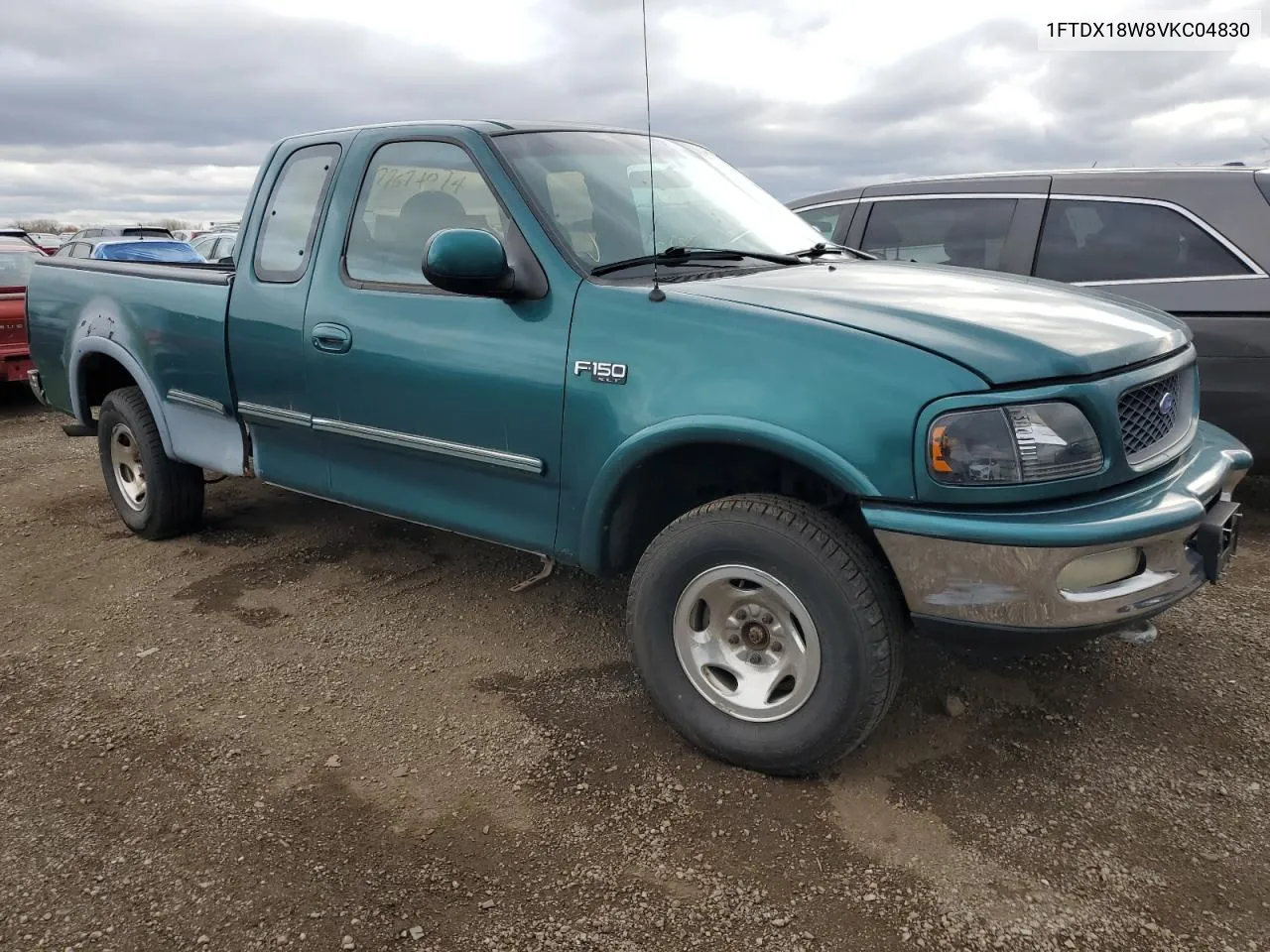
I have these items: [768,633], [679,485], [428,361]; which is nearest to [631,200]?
[428,361]

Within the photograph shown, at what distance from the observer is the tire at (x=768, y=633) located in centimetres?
253

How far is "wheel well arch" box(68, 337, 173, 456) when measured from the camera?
459 cm

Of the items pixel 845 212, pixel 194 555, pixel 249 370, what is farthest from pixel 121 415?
pixel 845 212

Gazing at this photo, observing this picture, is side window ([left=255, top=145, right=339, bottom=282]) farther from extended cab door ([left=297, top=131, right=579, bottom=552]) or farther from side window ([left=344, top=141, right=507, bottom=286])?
side window ([left=344, top=141, right=507, bottom=286])

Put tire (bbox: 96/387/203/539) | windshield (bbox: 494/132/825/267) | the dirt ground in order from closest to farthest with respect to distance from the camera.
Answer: the dirt ground, windshield (bbox: 494/132/825/267), tire (bbox: 96/387/203/539)

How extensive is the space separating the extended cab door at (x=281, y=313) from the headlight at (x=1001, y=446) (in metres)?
2.46

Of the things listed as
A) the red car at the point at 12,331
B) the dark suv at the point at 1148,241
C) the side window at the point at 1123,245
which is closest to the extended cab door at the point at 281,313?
the dark suv at the point at 1148,241

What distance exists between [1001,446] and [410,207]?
2.29 m

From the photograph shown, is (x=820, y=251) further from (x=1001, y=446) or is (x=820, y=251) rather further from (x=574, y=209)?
→ (x=1001, y=446)

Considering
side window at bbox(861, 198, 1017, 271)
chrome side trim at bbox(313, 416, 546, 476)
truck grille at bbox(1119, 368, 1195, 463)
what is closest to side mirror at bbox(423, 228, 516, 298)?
chrome side trim at bbox(313, 416, 546, 476)

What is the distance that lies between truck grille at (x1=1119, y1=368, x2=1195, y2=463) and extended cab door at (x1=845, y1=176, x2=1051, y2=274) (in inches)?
91.2

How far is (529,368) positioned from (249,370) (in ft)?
5.20

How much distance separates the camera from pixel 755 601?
8.96 feet

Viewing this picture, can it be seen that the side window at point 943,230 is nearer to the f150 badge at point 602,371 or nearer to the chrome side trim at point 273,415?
the f150 badge at point 602,371
